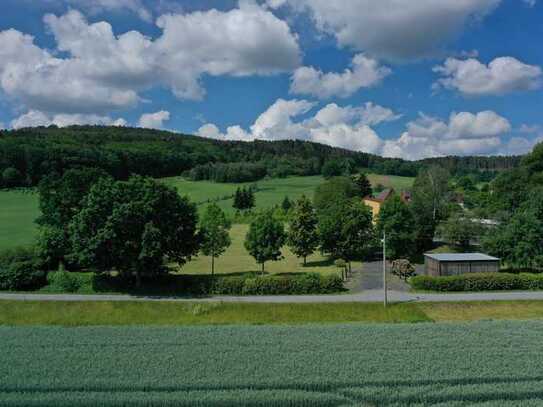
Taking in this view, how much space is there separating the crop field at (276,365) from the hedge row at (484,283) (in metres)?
7.68

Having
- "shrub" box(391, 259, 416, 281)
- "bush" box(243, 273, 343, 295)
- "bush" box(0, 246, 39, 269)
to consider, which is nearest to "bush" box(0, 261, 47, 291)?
"bush" box(0, 246, 39, 269)

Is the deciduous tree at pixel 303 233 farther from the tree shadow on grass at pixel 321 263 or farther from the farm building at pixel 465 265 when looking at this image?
the farm building at pixel 465 265

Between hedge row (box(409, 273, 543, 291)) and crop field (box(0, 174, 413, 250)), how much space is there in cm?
3161

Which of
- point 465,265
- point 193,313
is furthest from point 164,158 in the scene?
point 193,313

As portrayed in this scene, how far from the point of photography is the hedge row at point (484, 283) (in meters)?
30.7

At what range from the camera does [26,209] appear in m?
69.5

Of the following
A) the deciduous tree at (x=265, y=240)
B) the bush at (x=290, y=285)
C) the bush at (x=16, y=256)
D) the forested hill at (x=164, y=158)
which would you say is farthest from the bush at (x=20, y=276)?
the forested hill at (x=164, y=158)

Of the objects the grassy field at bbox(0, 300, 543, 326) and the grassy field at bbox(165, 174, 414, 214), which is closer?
the grassy field at bbox(0, 300, 543, 326)

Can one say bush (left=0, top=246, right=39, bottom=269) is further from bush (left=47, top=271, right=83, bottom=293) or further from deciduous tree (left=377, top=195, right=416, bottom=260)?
deciduous tree (left=377, top=195, right=416, bottom=260)

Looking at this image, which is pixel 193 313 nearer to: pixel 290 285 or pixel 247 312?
pixel 247 312

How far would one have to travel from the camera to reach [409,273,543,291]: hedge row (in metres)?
30.7

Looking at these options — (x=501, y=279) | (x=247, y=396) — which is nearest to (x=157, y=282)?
(x=247, y=396)

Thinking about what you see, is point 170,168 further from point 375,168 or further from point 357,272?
point 357,272

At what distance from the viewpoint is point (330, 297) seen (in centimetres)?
2900
